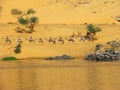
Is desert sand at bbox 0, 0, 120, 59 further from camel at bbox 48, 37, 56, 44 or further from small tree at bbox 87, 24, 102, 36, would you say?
small tree at bbox 87, 24, 102, 36

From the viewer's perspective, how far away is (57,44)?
170 ft

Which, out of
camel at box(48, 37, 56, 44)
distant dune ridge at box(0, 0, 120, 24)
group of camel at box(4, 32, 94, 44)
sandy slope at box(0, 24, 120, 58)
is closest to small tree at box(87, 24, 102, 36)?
group of camel at box(4, 32, 94, 44)

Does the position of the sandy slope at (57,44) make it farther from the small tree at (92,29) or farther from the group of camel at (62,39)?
the small tree at (92,29)

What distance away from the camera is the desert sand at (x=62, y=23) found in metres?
48.7

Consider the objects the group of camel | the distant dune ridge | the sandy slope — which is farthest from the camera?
the distant dune ridge

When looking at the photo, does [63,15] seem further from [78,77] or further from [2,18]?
[78,77]

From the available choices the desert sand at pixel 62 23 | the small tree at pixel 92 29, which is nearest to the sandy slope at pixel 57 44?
the desert sand at pixel 62 23

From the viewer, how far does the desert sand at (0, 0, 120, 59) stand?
48.7 metres

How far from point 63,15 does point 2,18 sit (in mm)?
7773

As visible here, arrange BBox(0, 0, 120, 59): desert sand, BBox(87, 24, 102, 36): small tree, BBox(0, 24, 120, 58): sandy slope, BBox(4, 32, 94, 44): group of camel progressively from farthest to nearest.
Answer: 1. BBox(87, 24, 102, 36): small tree
2. BBox(4, 32, 94, 44): group of camel
3. BBox(0, 0, 120, 59): desert sand
4. BBox(0, 24, 120, 58): sandy slope

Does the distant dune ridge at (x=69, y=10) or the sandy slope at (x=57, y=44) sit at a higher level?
the distant dune ridge at (x=69, y=10)

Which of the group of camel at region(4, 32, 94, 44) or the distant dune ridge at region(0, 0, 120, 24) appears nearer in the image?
the group of camel at region(4, 32, 94, 44)

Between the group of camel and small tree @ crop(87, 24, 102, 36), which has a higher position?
small tree @ crop(87, 24, 102, 36)

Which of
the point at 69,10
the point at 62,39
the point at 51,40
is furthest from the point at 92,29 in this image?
the point at 69,10
